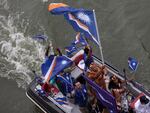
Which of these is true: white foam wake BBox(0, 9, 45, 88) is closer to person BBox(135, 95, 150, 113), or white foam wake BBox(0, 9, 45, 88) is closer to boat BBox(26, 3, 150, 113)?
boat BBox(26, 3, 150, 113)

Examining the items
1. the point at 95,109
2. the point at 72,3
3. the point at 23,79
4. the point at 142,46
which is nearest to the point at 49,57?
the point at 95,109

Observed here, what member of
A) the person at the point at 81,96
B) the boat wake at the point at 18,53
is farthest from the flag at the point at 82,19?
the boat wake at the point at 18,53

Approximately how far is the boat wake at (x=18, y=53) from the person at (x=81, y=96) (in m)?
4.06

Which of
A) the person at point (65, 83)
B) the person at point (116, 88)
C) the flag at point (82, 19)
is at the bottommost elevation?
the person at point (116, 88)

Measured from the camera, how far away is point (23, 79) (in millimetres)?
16578

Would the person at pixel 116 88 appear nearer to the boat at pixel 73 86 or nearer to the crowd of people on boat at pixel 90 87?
the crowd of people on boat at pixel 90 87

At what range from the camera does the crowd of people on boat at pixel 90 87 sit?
12312 mm

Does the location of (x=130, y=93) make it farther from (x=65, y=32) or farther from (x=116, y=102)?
(x=65, y=32)

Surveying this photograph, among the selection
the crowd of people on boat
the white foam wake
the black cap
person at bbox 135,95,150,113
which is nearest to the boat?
the crowd of people on boat

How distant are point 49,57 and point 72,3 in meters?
6.51

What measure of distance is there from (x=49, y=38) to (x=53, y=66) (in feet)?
16.9

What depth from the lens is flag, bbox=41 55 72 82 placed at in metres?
12.5

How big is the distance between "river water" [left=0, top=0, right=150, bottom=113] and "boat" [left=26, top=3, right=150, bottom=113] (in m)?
1.69

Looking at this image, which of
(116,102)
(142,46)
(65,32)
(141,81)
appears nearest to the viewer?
(116,102)
